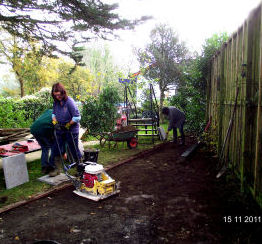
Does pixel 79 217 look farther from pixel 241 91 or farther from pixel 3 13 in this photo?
pixel 3 13

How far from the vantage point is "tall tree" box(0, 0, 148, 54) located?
5012 millimetres

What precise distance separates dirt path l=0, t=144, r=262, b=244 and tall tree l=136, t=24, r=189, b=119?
499 inches

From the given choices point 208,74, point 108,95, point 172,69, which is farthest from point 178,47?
point 108,95

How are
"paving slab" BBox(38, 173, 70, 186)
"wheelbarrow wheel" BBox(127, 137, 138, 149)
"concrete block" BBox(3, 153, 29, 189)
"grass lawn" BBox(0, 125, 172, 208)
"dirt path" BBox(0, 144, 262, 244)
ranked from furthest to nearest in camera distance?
1. "wheelbarrow wheel" BBox(127, 137, 138, 149)
2. "paving slab" BBox(38, 173, 70, 186)
3. "concrete block" BBox(3, 153, 29, 189)
4. "grass lawn" BBox(0, 125, 172, 208)
5. "dirt path" BBox(0, 144, 262, 244)

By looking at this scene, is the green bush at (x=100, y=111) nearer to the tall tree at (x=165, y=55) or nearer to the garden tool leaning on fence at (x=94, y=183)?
the garden tool leaning on fence at (x=94, y=183)

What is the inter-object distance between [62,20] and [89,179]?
375cm

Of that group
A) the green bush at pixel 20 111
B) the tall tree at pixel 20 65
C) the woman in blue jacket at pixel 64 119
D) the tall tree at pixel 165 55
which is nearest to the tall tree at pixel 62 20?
the woman in blue jacket at pixel 64 119

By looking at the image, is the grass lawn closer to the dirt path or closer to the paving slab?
the paving slab

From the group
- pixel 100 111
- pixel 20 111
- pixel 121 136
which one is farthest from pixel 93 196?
pixel 20 111

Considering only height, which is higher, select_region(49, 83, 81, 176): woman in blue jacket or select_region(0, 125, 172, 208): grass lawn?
select_region(49, 83, 81, 176): woman in blue jacket

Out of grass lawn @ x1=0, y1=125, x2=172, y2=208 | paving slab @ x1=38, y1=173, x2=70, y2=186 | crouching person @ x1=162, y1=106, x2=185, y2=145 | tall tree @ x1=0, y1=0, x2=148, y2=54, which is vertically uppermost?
tall tree @ x1=0, y1=0, x2=148, y2=54

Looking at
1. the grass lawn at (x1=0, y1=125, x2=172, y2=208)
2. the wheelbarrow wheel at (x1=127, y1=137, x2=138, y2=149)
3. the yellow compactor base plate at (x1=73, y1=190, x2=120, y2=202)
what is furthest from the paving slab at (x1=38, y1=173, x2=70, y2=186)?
the wheelbarrow wheel at (x1=127, y1=137, x2=138, y2=149)

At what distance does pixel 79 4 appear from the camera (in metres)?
4.89

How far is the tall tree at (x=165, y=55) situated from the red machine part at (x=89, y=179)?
43.7 feet
